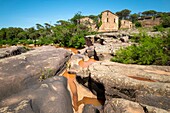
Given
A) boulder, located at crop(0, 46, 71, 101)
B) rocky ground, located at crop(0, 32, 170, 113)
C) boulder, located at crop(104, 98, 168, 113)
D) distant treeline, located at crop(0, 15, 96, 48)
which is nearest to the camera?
boulder, located at crop(104, 98, 168, 113)

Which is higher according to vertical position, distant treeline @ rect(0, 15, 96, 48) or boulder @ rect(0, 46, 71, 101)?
distant treeline @ rect(0, 15, 96, 48)

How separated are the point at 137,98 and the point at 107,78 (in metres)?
1.49

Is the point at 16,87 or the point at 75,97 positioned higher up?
the point at 16,87

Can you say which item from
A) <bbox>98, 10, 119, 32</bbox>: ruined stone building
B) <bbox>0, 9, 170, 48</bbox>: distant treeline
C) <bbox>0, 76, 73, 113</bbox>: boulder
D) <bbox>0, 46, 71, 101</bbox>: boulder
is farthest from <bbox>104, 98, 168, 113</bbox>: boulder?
<bbox>98, 10, 119, 32</bbox>: ruined stone building

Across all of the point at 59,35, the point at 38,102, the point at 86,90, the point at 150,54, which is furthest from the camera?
the point at 59,35

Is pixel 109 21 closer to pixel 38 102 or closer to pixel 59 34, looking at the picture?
pixel 59 34

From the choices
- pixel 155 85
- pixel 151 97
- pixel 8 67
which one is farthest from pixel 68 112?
pixel 8 67

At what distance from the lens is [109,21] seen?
134 feet

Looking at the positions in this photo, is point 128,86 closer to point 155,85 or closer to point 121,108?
point 155,85

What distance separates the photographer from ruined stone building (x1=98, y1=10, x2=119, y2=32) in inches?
1581

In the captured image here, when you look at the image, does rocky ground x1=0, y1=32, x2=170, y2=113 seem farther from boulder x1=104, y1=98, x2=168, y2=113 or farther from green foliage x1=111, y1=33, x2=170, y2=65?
green foliage x1=111, y1=33, x2=170, y2=65

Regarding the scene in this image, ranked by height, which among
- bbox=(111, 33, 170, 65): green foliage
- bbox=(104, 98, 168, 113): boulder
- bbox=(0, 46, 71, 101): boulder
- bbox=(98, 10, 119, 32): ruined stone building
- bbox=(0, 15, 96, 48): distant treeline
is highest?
bbox=(98, 10, 119, 32): ruined stone building

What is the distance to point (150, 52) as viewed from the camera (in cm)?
921

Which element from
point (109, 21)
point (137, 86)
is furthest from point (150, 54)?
point (109, 21)
